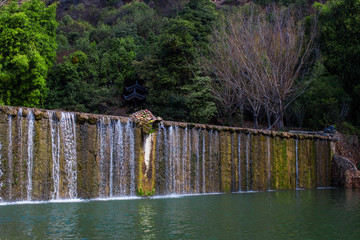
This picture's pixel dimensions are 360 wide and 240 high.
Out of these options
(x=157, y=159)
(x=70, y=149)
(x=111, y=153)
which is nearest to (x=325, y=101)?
(x=157, y=159)

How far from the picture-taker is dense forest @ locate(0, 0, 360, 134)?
2466 centimetres

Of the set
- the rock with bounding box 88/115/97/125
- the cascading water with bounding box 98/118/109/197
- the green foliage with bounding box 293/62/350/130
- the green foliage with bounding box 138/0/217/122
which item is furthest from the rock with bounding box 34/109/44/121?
the green foliage with bounding box 293/62/350/130

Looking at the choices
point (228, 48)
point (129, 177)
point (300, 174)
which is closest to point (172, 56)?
point (228, 48)

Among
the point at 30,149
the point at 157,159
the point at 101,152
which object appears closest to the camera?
the point at 30,149

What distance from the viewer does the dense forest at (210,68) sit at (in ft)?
80.9

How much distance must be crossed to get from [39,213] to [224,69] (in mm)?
18889

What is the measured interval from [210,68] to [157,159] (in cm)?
1445

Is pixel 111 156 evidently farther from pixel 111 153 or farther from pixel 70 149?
pixel 70 149

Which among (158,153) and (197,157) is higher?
(158,153)

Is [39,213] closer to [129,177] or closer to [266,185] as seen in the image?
[129,177]

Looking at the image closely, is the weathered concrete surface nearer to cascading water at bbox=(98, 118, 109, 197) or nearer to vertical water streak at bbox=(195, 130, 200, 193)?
vertical water streak at bbox=(195, 130, 200, 193)

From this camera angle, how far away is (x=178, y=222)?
28.5 feet

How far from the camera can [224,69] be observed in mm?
26750

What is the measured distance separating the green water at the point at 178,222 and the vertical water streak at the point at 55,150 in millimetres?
2606
